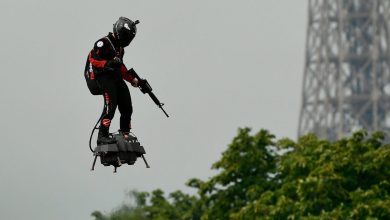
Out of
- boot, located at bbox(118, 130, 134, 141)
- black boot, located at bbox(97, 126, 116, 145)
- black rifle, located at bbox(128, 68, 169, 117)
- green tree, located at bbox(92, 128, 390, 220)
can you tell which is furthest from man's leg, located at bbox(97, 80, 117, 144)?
green tree, located at bbox(92, 128, 390, 220)

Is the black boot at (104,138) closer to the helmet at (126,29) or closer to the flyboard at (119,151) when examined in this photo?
the flyboard at (119,151)

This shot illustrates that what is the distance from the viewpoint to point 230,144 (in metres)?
109

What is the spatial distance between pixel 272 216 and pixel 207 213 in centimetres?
1020

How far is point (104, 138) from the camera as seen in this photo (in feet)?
113

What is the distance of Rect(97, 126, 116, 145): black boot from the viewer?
3422 centimetres

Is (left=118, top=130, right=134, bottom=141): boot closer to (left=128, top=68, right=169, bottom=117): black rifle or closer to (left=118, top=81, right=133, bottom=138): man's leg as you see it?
(left=118, top=81, right=133, bottom=138): man's leg

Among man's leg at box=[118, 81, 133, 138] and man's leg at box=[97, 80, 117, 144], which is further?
man's leg at box=[118, 81, 133, 138]

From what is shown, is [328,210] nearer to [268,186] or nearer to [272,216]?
[272,216]

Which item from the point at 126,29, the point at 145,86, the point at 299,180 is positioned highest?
the point at 299,180

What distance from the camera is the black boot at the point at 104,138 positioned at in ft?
112

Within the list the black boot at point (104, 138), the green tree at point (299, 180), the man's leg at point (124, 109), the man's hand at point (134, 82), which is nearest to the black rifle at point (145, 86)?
the man's hand at point (134, 82)

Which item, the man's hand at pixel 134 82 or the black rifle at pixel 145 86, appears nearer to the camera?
the black rifle at pixel 145 86

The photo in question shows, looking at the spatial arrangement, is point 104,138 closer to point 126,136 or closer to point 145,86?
point 126,136

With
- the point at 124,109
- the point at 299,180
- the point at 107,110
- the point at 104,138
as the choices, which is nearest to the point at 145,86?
the point at 124,109
